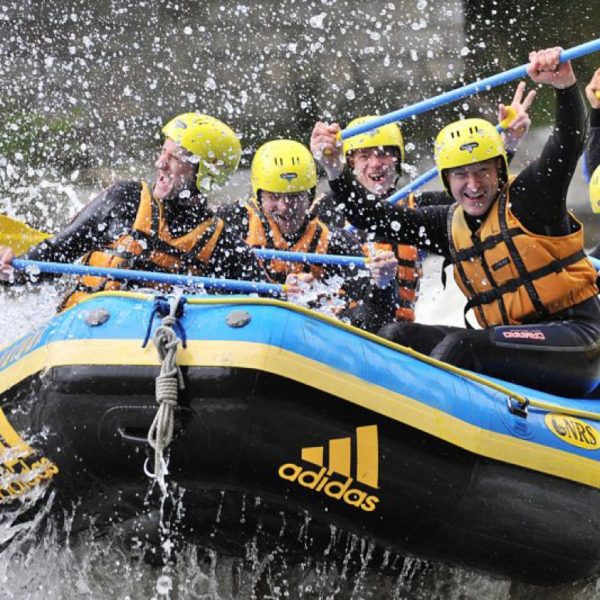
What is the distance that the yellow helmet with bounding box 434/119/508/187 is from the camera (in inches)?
147

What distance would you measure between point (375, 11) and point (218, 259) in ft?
25.8

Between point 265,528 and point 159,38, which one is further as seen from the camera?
point 159,38

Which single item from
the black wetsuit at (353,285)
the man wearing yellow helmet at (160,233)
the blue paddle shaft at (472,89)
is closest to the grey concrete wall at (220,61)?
the black wetsuit at (353,285)

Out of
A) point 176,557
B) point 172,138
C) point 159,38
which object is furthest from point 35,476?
point 159,38

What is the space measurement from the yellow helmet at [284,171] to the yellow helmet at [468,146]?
3.20 ft

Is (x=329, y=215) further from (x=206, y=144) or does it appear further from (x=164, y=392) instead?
(x=164, y=392)

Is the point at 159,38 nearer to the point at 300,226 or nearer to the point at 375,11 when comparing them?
the point at 375,11

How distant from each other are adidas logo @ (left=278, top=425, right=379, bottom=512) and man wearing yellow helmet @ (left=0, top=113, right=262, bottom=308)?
1.36 meters

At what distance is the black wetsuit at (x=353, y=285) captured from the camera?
4.43 meters

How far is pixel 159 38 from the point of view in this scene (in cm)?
1105

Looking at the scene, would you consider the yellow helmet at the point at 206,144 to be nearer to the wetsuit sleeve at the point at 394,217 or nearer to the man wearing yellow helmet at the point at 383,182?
the wetsuit sleeve at the point at 394,217

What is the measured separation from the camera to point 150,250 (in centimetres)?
391

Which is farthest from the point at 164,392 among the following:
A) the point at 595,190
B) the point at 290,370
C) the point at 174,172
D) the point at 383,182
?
the point at 595,190

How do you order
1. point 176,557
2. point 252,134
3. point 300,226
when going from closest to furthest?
point 176,557 → point 300,226 → point 252,134
